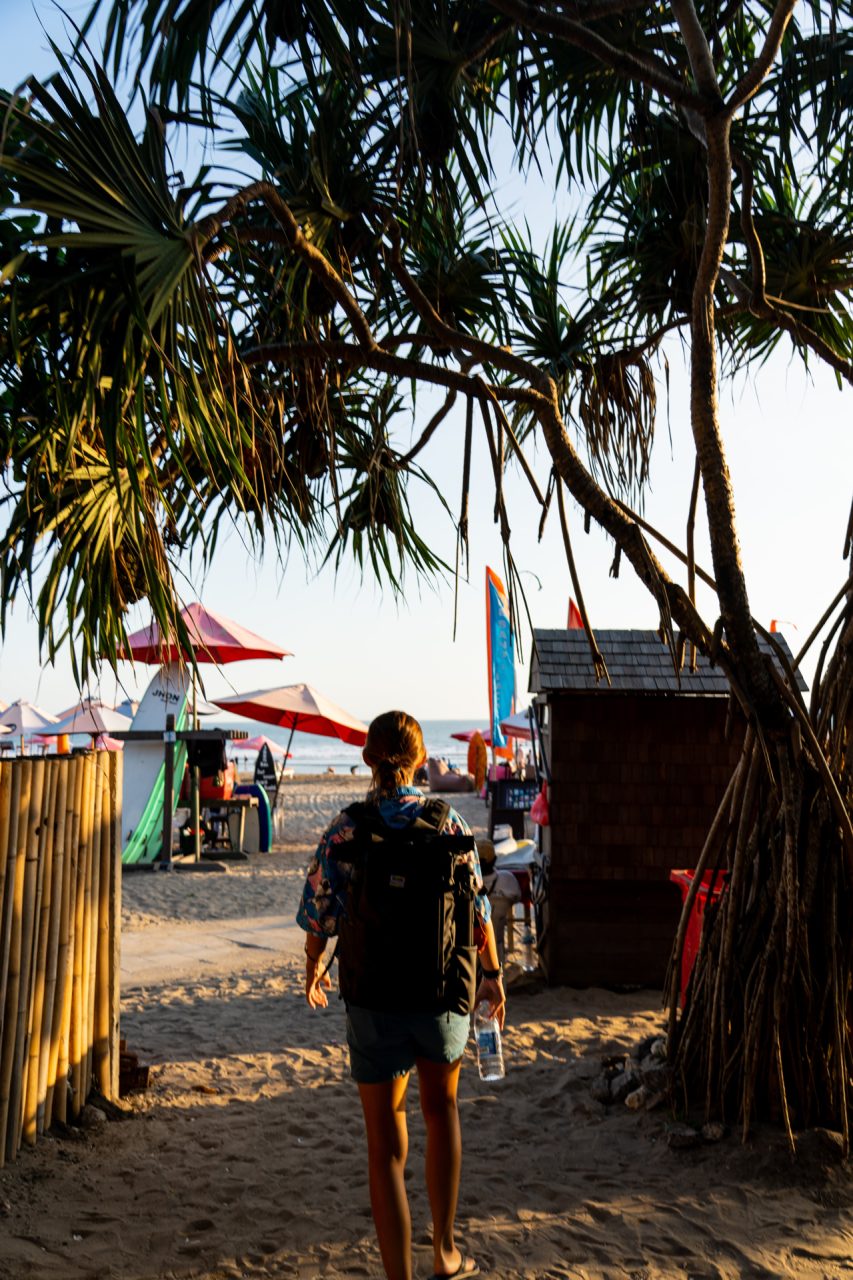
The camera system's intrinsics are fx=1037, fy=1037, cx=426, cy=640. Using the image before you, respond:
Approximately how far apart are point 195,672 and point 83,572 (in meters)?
0.82

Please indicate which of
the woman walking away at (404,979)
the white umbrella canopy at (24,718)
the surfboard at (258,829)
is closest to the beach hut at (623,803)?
the woman walking away at (404,979)

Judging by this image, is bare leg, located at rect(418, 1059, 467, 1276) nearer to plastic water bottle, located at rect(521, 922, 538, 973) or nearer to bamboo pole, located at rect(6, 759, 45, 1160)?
bamboo pole, located at rect(6, 759, 45, 1160)

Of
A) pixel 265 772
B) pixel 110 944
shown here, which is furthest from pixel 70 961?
pixel 265 772

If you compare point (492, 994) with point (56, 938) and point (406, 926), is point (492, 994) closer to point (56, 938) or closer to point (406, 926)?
point (406, 926)

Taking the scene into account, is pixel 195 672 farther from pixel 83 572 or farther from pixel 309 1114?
pixel 309 1114

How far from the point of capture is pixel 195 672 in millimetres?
3242

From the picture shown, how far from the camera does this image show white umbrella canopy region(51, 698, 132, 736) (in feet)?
13.8

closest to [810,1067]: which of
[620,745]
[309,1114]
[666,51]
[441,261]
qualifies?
[309,1114]

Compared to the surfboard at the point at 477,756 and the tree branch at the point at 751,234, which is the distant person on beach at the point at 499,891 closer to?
the tree branch at the point at 751,234

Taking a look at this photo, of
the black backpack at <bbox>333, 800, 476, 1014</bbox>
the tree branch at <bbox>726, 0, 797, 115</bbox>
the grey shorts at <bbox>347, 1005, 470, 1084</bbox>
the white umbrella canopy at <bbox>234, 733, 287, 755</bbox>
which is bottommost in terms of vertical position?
the grey shorts at <bbox>347, 1005, 470, 1084</bbox>

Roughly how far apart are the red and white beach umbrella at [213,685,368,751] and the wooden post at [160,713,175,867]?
2144 millimetres

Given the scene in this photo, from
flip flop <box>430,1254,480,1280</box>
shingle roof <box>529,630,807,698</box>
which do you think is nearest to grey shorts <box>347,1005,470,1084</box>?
flip flop <box>430,1254,480,1280</box>

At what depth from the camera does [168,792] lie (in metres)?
12.4

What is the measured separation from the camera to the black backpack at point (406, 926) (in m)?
2.79
